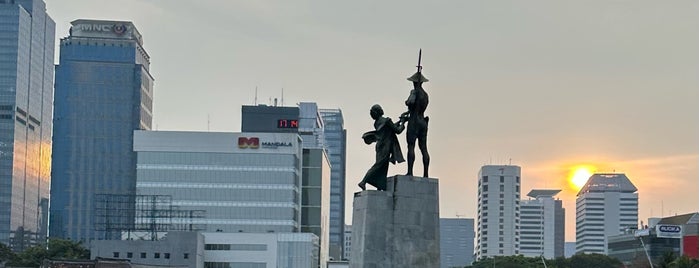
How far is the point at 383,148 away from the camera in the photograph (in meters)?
50.3

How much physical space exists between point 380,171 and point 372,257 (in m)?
3.10

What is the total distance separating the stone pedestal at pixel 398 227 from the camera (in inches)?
1940

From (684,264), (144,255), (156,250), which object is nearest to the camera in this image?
(684,264)

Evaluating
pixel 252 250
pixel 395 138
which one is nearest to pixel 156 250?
pixel 252 250

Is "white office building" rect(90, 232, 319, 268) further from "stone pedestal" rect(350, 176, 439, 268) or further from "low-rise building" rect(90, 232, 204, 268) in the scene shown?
"stone pedestal" rect(350, 176, 439, 268)

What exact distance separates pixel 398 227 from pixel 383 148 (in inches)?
113

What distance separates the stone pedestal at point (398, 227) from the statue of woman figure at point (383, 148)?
1.88ft

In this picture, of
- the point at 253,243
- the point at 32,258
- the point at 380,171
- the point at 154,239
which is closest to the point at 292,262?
the point at 253,243

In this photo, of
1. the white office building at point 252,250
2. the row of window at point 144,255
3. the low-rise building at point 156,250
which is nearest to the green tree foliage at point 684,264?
the low-rise building at point 156,250

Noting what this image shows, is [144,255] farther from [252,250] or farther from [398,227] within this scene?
[398,227]

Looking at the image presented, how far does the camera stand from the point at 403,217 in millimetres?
49500

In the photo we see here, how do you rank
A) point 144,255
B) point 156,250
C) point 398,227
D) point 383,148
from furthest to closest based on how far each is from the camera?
point 156,250 → point 144,255 → point 383,148 → point 398,227

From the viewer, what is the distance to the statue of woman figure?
50219 mm

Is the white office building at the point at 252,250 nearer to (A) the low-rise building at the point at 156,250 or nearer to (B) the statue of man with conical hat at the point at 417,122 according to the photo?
(A) the low-rise building at the point at 156,250
